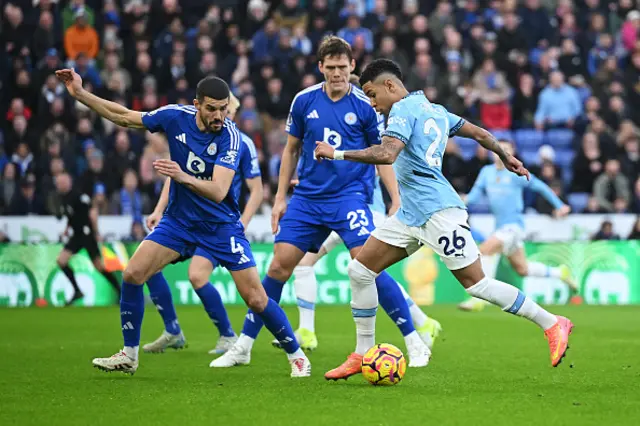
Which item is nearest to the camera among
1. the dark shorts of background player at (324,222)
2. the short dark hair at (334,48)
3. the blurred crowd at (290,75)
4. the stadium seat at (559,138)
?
the short dark hair at (334,48)

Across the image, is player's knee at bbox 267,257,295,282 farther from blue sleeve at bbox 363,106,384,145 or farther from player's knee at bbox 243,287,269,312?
blue sleeve at bbox 363,106,384,145

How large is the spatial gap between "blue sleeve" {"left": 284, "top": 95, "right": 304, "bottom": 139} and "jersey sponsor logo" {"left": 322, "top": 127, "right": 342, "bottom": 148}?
27cm

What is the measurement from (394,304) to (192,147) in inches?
93.4

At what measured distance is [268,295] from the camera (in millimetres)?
9859

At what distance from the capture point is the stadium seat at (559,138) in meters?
22.0

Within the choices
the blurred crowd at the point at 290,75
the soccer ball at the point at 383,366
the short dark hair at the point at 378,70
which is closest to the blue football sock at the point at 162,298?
the soccer ball at the point at 383,366

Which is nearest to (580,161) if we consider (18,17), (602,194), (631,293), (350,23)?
(602,194)

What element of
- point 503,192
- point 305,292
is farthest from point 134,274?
point 503,192

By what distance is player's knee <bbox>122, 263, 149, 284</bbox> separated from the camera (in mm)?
8648

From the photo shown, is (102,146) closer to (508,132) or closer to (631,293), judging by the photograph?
(508,132)

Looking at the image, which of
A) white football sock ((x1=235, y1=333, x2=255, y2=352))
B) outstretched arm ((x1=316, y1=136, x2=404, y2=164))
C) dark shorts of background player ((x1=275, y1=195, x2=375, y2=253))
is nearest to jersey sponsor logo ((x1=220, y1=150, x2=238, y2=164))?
outstretched arm ((x1=316, y1=136, x2=404, y2=164))

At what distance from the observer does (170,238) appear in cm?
883

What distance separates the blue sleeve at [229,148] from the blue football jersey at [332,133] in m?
1.07

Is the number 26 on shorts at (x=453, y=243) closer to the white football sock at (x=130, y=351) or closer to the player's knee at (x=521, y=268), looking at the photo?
the white football sock at (x=130, y=351)
